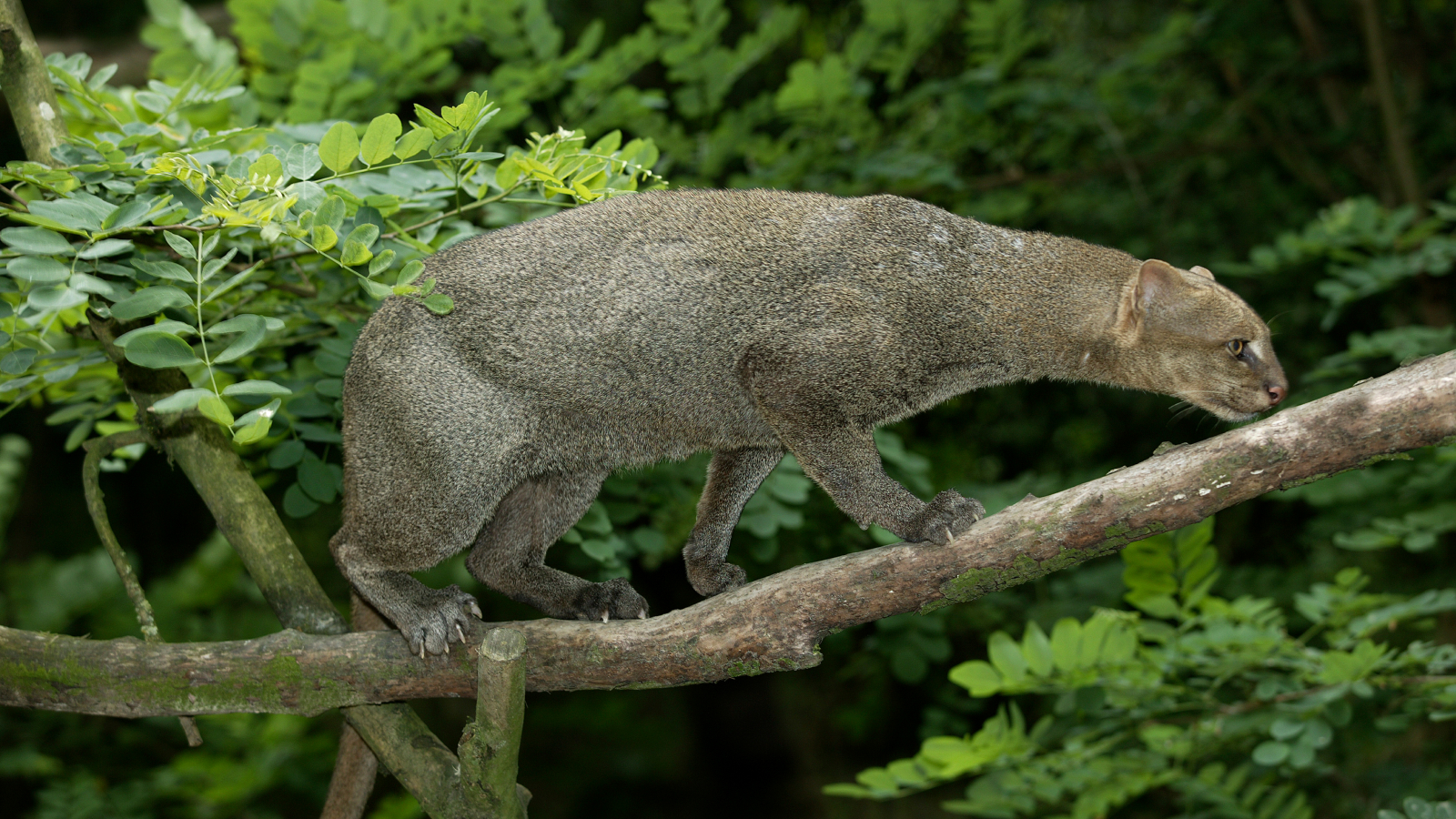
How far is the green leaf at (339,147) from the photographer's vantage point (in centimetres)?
343

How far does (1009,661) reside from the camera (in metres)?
4.55

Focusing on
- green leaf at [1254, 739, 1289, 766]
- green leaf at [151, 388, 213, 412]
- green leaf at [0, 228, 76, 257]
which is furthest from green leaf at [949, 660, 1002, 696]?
green leaf at [0, 228, 76, 257]

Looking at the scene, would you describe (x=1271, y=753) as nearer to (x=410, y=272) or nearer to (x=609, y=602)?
(x=609, y=602)

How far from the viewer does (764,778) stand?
11.2 m

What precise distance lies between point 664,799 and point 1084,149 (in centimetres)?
870

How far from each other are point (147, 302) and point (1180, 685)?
14.2 ft

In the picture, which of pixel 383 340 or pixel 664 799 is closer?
pixel 383 340

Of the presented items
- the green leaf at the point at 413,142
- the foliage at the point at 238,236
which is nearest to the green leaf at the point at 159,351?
the foliage at the point at 238,236

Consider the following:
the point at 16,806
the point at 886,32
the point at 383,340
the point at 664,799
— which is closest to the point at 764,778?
the point at 664,799

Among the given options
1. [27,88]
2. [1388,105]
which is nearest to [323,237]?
[27,88]

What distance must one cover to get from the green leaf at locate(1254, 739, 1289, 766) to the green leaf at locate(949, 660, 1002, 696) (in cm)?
105

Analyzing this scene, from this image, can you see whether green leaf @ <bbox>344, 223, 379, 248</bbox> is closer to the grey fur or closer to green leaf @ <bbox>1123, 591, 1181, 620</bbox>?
the grey fur

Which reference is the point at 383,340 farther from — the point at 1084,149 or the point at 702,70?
the point at 1084,149

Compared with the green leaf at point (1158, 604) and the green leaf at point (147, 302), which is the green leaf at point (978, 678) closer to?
the green leaf at point (1158, 604)
